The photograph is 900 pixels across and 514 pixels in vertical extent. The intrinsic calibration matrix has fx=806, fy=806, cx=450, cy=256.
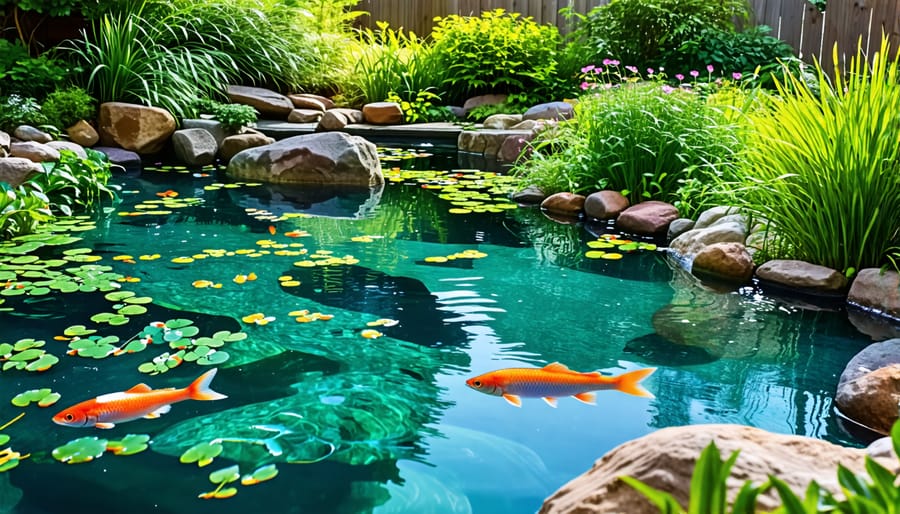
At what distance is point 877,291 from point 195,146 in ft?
21.9

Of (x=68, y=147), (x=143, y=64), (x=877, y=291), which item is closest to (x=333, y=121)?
(x=143, y=64)

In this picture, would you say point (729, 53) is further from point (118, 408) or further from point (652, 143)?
point (118, 408)

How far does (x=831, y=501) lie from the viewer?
3.84 feet

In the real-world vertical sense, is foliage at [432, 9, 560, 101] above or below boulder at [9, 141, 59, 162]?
above

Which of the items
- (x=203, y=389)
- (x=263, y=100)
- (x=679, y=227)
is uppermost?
(x=263, y=100)

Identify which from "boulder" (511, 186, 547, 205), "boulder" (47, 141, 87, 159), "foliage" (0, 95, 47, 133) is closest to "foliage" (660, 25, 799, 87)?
"boulder" (511, 186, 547, 205)

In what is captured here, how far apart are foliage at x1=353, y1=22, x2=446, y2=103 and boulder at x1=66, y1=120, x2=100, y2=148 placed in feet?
12.6

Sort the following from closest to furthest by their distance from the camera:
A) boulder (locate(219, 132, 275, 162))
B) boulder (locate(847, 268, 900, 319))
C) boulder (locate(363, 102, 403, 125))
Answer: boulder (locate(847, 268, 900, 319)), boulder (locate(219, 132, 275, 162)), boulder (locate(363, 102, 403, 125))

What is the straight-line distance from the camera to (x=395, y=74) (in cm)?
1112

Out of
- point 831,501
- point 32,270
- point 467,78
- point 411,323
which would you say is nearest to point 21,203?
point 32,270

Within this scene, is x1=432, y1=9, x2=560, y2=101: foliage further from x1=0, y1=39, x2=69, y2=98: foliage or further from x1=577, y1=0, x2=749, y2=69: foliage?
x1=0, y1=39, x2=69, y2=98: foliage

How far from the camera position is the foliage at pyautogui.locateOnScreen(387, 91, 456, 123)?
1056 centimetres

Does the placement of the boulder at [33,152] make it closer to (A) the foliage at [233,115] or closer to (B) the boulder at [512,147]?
(A) the foliage at [233,115]

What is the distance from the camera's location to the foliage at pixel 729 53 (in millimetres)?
10383
